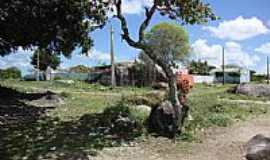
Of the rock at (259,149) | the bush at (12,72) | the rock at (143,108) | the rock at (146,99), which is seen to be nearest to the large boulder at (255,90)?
the rock at (146,99)

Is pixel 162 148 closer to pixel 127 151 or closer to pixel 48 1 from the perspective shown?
pixel 127 151

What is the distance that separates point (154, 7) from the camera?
46.0 feet

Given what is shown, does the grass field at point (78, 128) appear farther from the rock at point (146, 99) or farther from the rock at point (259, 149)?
the rock at point (259, 149)

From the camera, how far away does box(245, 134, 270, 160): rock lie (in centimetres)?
1066

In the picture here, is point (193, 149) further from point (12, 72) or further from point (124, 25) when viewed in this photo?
point (12, 72)

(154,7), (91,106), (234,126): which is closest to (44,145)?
(154,7)

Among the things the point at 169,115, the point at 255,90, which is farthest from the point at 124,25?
the point at 255,90

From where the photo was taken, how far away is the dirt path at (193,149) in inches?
465

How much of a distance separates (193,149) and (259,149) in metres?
1.99

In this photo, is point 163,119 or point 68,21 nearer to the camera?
point 163,119

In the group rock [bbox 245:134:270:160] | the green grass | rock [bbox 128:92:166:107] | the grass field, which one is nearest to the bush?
the grass field

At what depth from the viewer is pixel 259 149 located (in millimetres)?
10930

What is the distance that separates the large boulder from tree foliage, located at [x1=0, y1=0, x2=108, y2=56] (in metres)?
8.55

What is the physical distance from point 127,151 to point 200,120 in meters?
3.77
